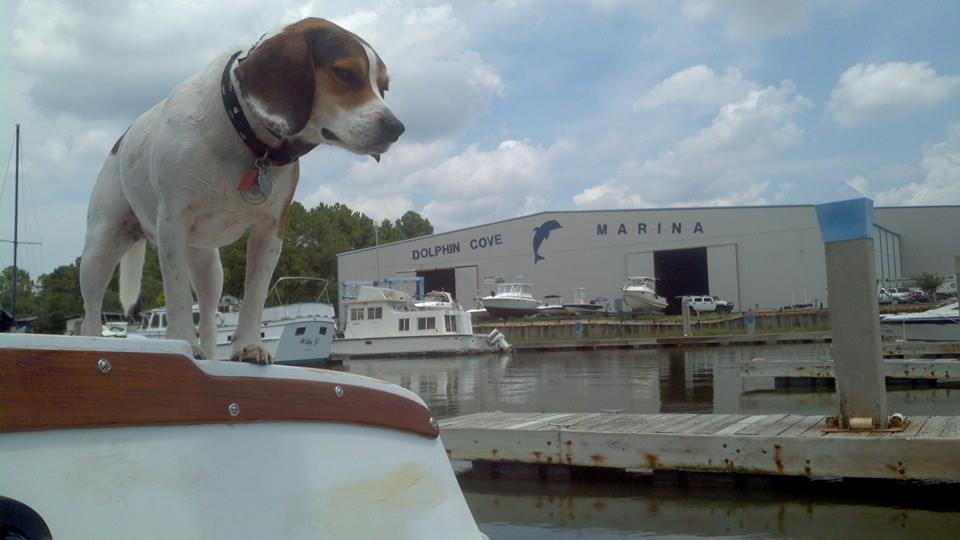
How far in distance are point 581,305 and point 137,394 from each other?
4275cm

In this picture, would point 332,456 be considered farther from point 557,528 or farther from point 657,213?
point 657,213

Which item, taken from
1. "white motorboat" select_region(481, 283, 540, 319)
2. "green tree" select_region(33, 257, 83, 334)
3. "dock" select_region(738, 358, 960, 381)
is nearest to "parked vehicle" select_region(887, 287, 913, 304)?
"white motorboat" select_region(481, 283, 540, 319)

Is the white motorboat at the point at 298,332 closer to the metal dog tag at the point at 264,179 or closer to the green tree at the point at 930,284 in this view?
the metal dog tag at the point at 264,179

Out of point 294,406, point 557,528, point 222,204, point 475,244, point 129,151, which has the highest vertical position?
point 475,244

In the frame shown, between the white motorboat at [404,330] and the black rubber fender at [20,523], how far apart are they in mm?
32846

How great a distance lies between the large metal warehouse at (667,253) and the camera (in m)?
41.6

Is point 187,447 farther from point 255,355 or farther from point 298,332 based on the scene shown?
point 298,332

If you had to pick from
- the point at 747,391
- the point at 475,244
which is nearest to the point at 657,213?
the point at 475,244

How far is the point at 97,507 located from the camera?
4.29 ft

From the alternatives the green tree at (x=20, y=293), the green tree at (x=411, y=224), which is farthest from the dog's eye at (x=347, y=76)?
the green tree at (x=411, y=224)

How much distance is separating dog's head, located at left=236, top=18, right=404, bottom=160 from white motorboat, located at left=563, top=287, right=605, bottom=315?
4045 centimetres

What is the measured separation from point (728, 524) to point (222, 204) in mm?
4940

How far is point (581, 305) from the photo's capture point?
43594mm

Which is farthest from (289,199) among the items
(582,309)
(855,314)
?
(582,309)
